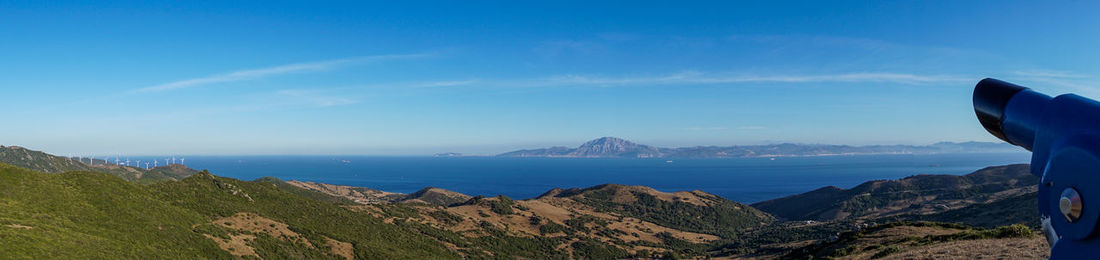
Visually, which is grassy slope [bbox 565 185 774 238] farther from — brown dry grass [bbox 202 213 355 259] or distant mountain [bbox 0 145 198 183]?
distant mountain [bbox 0 145 198 183]

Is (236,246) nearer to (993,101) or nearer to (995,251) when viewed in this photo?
(995,251)

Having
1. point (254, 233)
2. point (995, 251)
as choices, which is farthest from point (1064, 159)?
point (254, 233)

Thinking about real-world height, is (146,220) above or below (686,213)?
above

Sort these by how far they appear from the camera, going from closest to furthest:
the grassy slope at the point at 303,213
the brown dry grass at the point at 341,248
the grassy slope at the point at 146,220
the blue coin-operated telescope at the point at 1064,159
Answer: the blue coin-operated telescope at the point at 1064,159 < the grassy slope at the point at 146,220 < the brown dry grass at the point at 341,248 < the grassy slope at the point at 303,213

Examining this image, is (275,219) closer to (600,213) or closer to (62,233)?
(62,233)

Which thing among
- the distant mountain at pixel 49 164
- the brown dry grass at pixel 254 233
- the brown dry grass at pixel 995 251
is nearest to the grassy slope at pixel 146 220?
the brown dry grass at pixel 254 233

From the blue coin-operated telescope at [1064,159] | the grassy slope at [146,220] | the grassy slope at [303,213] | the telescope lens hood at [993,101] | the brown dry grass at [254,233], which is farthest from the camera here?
the grassy slope at [303,213]

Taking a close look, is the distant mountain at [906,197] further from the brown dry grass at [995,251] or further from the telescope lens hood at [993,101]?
the telescope lens hood at [993,101]

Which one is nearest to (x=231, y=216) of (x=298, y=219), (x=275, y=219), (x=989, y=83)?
(x=275, y=219)
